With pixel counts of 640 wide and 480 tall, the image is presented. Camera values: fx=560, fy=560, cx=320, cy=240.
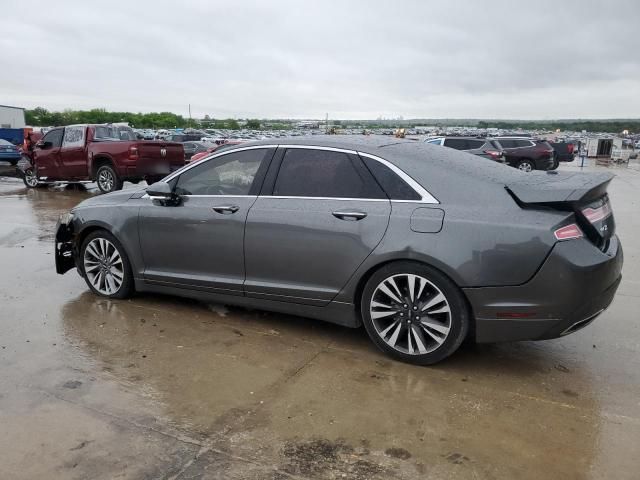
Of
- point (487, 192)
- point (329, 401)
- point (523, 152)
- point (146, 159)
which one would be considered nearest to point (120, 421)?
point (329, 401)

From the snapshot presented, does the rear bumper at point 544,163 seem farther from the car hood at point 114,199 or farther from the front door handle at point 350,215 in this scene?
the front door handle at point 350,215

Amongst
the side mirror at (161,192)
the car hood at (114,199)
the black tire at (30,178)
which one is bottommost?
the black tire at (30,178)

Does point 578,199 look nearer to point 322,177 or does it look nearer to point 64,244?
point 322,177

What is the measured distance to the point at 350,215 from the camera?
3994 millimetres

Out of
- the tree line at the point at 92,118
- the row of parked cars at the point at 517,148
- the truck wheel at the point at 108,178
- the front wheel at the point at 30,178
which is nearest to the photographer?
the truck wheel at the point at 108,178

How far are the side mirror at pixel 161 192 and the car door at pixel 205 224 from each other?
65 mm

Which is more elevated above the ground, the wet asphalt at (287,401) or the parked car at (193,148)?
the parked car at (193,148)

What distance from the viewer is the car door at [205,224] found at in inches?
178

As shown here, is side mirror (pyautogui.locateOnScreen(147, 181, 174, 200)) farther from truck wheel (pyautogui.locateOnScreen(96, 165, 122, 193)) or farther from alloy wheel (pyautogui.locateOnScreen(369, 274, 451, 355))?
truck wheel (pyautogui.locateOnScreen(96, 165, 122, 193))

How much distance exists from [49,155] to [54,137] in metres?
0.52

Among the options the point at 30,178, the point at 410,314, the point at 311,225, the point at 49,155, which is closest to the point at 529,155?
the point at 49,155

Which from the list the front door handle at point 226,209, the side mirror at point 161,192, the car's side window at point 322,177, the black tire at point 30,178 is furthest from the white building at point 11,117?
the car's side window at point 322,177

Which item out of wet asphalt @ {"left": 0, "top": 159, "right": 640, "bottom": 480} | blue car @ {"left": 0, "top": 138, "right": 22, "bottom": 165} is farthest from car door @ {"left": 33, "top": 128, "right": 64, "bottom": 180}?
wet asphalt @ {"left": 0, "top": 159, "right": 640, "bottom": 480}

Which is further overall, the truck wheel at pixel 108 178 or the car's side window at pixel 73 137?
the car's side window at pixel 73 137
